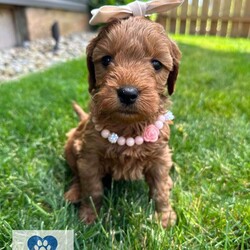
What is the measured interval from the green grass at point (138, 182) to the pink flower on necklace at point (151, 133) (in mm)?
408

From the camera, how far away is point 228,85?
4.57 m

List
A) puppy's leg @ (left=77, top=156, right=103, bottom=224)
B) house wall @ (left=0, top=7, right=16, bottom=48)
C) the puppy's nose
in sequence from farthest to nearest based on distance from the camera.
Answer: house wall @ (left=0, top=7, right=16, bottom=48) < puppy's leg @ (left=77, top=156, right=103, bottom=224) < the puppy's nose

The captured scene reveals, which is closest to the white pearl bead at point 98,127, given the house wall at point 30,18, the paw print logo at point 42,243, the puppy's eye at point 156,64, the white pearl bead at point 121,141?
the white pearl bead at point 121,141

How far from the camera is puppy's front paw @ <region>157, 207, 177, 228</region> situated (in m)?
2.10

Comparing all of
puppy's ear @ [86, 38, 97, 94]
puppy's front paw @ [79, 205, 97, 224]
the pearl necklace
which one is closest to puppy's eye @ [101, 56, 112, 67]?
puppy's ear @ [86, 38, 97, 94]

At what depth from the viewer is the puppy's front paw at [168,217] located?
2098 millimetres

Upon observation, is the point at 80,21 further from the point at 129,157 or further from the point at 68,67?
the point at 129,157

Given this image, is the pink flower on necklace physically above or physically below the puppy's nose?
below

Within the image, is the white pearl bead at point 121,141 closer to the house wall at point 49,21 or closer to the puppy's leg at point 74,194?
the puppy's leg at point 74,194

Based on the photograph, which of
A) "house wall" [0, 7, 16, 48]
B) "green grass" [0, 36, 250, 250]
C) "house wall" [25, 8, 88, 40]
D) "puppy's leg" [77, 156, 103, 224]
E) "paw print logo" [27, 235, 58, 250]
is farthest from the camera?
"house wall" [25, 8, 88, 40]

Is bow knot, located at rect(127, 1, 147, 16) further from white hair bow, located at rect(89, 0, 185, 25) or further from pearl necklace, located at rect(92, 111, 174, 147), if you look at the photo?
pearl necklace, located at rect(92, 111, 174, 147)

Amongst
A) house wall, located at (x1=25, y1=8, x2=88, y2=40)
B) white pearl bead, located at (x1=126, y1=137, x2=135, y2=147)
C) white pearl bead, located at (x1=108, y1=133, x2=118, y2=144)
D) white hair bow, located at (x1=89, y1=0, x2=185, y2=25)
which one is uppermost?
white hair bow, located at (x1=89, y1=0, x2=185, y2=25)

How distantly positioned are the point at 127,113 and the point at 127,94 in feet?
0.36

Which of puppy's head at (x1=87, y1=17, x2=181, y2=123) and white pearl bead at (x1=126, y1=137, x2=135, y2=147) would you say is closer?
puppy's head at (x1=87, y1=17, x2=181, y2=123)
